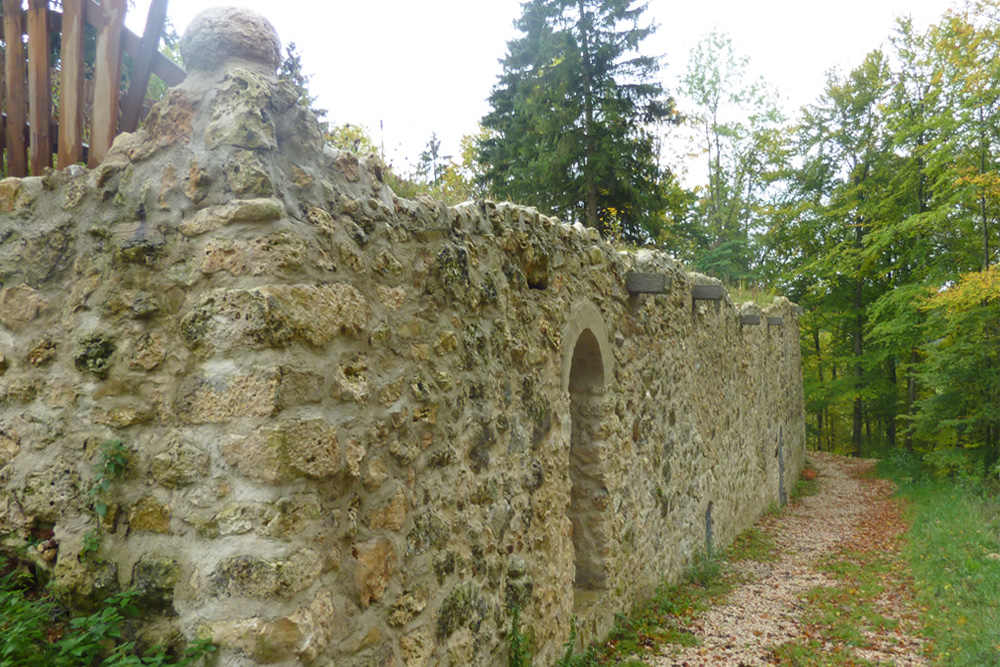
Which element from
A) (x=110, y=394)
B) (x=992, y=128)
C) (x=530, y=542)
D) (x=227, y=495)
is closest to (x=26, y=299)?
(x=110, y=394)

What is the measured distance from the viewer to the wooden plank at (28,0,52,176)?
2.98 metres

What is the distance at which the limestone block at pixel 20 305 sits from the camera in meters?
2.43

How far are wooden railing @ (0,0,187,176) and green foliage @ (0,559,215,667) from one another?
1.85 meters

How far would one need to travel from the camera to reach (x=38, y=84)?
9.84ft

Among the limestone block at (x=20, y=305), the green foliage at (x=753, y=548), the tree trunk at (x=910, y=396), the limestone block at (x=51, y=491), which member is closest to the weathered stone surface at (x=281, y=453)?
the limestone block at (x=51, y=491)

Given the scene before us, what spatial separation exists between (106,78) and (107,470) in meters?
1.86

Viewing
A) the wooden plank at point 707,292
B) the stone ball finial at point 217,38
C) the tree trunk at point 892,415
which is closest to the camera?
the stone ball finial at point 217,38

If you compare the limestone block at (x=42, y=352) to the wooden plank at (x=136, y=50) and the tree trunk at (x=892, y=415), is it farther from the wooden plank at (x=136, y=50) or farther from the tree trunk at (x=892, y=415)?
the tree trunk at (x=892, y=415)

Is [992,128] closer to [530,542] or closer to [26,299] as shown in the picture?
[530,542]

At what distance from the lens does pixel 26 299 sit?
7.98ft

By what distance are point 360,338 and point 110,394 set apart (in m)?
0.86

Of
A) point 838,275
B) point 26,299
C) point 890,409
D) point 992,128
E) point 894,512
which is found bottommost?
point 894,512

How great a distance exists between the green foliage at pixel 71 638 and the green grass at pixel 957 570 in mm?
5309

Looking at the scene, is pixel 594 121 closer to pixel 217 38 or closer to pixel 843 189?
pixel 843 189
